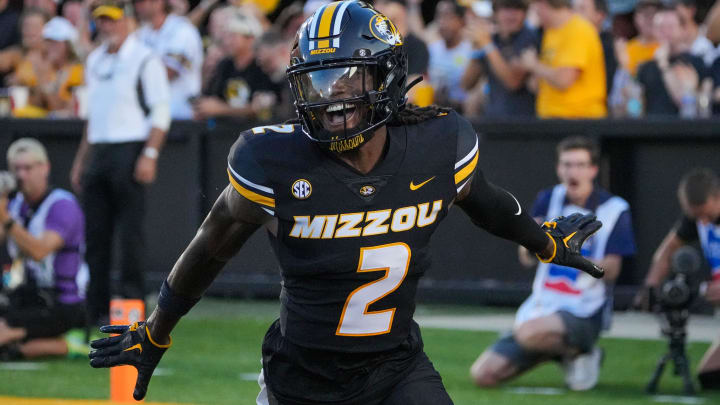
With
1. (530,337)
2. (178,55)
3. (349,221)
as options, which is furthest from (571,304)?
(178,55)

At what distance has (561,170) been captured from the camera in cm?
836

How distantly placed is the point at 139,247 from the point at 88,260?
42cm

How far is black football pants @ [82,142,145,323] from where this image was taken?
9914 mm

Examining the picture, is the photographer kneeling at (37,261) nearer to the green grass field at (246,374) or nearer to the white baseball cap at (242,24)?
the green grass field at (246,374)

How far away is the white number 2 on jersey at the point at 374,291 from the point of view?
3990 mm

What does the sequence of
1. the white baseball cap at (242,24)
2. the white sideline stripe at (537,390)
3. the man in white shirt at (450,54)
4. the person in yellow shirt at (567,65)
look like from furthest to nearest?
the man in white shirt at (450,54) → the white baseball cap at (242,24) → the person in yellow shirt at (567,65) → the white sideline stripe at (537,390)

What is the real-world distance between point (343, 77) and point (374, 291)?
0.67m

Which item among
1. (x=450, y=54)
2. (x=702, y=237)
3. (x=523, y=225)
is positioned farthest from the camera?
(x=450, y=54)

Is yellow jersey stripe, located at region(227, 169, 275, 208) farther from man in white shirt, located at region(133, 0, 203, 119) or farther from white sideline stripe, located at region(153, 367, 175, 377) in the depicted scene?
man in white shirt, located at region(133, 0, 203, 119)

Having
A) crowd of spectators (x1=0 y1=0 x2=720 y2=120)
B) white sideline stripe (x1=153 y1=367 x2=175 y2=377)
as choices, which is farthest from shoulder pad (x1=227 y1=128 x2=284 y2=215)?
crowd of spectators (x1=0 y1=0 x2=720 y2=120)

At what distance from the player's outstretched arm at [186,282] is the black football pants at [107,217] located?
5551 mm

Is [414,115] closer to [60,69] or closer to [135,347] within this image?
[135,347]

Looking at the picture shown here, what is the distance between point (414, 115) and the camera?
4.23m

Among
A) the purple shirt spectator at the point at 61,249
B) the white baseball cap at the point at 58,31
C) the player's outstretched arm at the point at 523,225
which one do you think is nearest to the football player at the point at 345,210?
the player's outstretched arm at the point at 523,225
